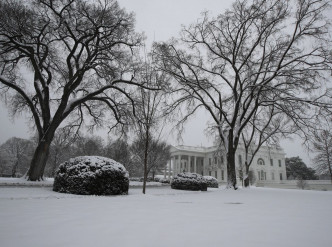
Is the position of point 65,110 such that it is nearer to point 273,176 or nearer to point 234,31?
point 234,31

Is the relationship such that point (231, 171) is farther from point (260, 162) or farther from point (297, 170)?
point (297, 170)

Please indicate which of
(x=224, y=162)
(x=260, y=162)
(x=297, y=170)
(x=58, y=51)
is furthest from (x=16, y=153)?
(x=297, y=170)

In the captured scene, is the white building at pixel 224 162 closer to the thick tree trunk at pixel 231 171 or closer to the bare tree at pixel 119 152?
the bare tree at pixel 119 152

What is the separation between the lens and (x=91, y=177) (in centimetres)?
754

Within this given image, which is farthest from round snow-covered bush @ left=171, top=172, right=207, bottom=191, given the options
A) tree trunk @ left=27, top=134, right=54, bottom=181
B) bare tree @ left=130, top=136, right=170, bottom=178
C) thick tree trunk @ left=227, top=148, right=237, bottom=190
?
bare tree @ left=130, top=136, right=170, bottom=178

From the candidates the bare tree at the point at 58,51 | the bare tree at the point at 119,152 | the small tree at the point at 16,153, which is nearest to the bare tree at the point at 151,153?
the bare tree at the point at 119,152

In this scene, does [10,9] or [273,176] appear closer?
[10,9]

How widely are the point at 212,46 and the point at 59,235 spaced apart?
15.7m

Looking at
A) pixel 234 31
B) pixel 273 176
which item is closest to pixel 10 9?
pixel 234 31

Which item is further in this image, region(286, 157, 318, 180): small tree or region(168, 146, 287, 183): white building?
region(286, 157, 318, 180): small tree

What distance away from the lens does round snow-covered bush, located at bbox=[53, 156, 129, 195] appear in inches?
295

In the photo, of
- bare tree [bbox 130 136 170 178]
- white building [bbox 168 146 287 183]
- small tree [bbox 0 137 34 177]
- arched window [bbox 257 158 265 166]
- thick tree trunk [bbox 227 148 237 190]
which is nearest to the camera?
thick tree trunk [bbox 227 148 237 190]

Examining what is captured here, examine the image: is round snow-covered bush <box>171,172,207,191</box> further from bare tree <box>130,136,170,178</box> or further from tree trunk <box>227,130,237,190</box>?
bare tree <box>130,136,170,178</box>

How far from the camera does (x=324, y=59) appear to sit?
12305 millimetres
